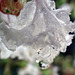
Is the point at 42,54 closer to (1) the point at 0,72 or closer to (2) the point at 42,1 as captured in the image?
(2) the point at 42,1

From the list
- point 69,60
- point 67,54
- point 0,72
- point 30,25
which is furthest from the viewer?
point 67,54

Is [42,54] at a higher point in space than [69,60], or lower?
higher

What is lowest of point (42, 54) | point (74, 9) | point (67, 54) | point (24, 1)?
point (67, 54)

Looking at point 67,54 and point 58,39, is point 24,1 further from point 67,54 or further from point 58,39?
point 67,54

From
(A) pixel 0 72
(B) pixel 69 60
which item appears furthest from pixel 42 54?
(B) pixel 69 60

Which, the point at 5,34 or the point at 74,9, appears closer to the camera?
the point at 5,34

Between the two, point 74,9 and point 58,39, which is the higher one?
point 58,39

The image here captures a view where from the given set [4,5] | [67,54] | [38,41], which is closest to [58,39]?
[38,41]

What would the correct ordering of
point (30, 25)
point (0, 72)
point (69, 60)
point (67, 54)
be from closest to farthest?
point (30, 25), point (0, 72), point (69, 60), point (67, 54)

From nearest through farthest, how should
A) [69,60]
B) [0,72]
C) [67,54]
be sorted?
[0,72] < [69,60] < [67,54]
